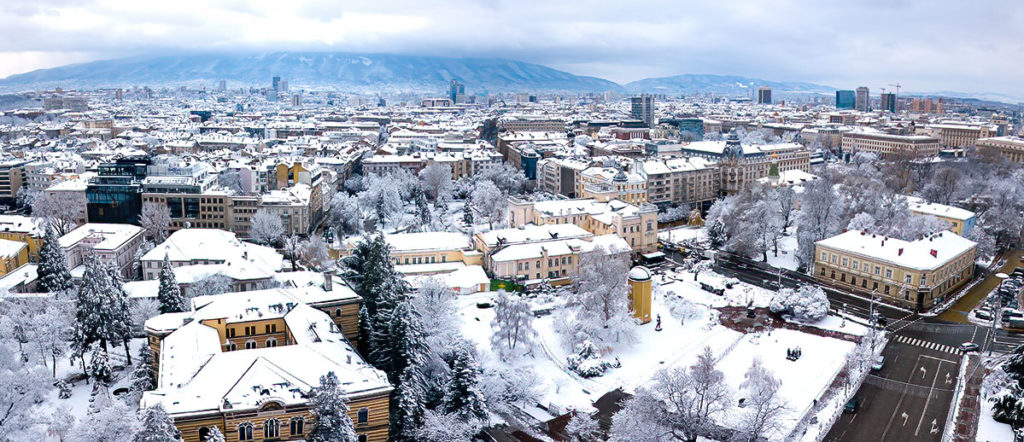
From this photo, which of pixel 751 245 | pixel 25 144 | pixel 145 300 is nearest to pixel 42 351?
pixel 145 300

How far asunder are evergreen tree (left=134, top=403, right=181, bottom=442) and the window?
552cm

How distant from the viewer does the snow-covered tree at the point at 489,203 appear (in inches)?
3671

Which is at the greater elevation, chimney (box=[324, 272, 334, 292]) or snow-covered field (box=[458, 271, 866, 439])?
chimney (box=[324, 272, 334, 292])

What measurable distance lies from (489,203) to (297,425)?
2389 inches

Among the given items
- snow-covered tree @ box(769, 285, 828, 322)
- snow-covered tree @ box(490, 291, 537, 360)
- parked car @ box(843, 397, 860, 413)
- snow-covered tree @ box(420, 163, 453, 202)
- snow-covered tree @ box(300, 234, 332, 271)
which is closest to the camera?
parked car @ box(843, 397, 860, 413)

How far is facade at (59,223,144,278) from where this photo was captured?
71.8 meters

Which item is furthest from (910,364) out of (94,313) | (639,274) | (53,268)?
(53,268)

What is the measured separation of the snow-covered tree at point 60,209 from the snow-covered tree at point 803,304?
7466 cm

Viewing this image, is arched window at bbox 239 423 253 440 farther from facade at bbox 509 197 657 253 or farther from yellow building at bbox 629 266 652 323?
facade at bbox 509 197 657 253

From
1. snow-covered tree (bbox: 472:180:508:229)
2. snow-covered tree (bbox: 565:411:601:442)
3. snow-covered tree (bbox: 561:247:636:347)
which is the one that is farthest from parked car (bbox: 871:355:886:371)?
snow-covered tree (bbox: 472:180:508:229)

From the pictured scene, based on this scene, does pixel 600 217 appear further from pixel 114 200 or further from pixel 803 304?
pixel 114 200

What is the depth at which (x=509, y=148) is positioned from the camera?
14950 cm

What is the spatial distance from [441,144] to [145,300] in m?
98.3

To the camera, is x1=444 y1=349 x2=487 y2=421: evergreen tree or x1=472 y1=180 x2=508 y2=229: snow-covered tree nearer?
x1=444 y1=349 x2=487 y2=421: evergreen tree
